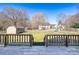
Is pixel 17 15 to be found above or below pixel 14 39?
above

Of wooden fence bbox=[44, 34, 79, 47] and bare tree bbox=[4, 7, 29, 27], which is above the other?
bare tree bbox=[4, 7, 29, 27]

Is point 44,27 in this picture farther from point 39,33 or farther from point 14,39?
point 14,39

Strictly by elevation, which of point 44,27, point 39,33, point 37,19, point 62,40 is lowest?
point 62,40

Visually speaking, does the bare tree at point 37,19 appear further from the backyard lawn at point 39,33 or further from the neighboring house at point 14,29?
the neighboring house at point 14,29

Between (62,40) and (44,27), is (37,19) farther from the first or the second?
(62,40)

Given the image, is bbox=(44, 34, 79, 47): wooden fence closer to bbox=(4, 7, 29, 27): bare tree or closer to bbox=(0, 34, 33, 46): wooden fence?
bbox=(0, 34, 33, 46): wooden fence

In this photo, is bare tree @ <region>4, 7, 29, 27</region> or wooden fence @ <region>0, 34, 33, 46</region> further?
wooden fence @ <region>0, 34, 33, 46</region>

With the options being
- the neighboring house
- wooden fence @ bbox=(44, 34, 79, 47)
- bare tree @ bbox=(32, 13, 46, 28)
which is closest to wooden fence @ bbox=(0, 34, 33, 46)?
the neighboring house

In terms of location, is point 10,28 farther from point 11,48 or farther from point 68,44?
point 68,44

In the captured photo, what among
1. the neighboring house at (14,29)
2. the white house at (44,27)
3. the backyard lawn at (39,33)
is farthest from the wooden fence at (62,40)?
the neighboring house at (14,29)

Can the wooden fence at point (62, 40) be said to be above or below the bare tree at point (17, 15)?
below

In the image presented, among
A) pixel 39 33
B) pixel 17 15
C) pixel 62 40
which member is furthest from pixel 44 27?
pixel 17 15
